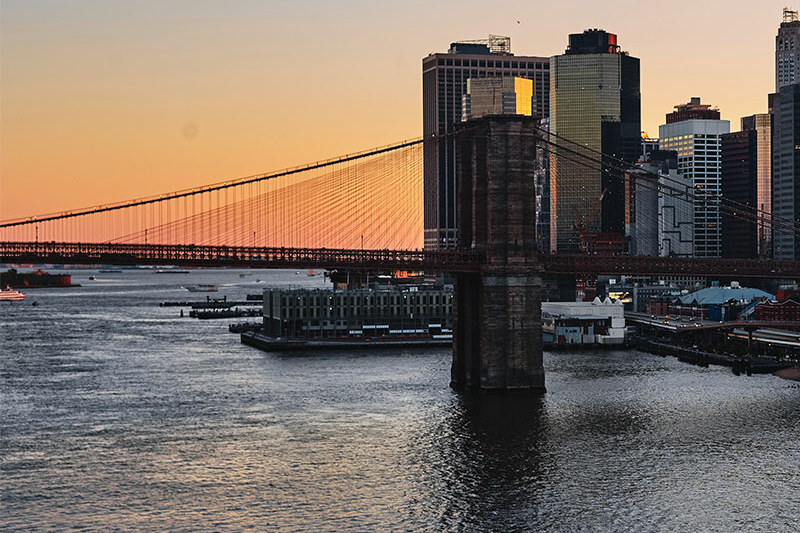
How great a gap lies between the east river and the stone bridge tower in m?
2.18

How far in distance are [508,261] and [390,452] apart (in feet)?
63.1

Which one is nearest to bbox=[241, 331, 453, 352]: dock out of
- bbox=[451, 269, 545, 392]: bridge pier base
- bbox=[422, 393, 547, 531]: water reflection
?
bbox=[451, 269, 545, 392]: bridge pier base

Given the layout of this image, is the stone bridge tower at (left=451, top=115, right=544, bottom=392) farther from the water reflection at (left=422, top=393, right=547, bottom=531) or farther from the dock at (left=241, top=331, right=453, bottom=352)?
the dock at (left=241, top=331, right=453, bottom=352)

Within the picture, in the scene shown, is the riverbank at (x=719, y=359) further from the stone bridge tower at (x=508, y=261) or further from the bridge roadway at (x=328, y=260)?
the stone bridge tower at (x=508, y=261)

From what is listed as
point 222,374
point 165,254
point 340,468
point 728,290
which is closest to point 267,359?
point 222,374

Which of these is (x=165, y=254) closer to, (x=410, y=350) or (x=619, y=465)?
(x=619, y=465)

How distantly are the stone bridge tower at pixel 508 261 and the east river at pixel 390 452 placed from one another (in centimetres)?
218

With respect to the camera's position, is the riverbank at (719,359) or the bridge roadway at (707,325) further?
the bridge roadway at (707,325)

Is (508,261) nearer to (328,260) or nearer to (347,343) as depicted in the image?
(328,260)

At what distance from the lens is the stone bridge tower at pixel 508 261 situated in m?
64.6

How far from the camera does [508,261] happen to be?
64875mm

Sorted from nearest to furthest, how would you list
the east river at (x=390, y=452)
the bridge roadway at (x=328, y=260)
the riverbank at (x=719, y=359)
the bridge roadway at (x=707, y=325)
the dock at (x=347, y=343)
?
the east river at (x=390, y=452) → the bridge roadway at (x=328, y=260) → the riverbank at (x=719, y=359) → the bridge roadway at (x=707, y=325) → the dock at (x=347, y=343)

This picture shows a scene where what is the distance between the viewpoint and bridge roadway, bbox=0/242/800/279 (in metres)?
61.2

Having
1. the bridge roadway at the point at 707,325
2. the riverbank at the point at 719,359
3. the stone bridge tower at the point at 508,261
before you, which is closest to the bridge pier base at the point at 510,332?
the stone bridge tower at the point at 508,261
